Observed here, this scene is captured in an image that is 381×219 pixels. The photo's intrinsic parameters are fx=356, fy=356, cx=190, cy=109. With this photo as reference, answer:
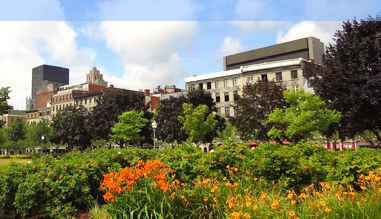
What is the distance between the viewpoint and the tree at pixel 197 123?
46344 millimetres

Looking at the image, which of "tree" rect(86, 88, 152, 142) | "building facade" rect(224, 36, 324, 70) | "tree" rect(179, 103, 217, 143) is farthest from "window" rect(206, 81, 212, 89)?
"building facade" rect(224, 36, 324, 70)

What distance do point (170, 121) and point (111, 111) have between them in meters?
11.3

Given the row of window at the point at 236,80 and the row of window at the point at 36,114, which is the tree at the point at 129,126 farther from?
the row of window at the point at 36,114

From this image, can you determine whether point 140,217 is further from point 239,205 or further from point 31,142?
point 31,142

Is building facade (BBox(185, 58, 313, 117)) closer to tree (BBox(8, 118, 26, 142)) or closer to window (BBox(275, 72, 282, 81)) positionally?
window (BBox(275, 72, 282, 81))

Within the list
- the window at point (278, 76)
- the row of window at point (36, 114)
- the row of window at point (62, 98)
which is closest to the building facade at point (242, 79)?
the window at point (278, 76)

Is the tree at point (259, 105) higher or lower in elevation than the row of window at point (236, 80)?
lower

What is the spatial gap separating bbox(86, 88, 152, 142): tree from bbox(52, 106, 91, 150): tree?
17.2ft

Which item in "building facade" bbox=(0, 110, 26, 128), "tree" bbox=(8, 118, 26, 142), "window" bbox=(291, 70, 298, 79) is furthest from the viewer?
"building facade" bbox=(0, 110, 26, 128)

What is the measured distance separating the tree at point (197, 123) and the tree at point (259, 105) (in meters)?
5.47

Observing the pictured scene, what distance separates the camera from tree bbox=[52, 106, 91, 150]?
207ft

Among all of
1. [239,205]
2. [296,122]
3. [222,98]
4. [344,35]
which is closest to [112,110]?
[222,98]

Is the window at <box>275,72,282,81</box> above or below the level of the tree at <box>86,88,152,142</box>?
above

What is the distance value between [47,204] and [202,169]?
336cm
